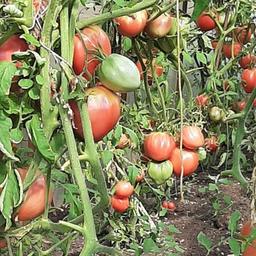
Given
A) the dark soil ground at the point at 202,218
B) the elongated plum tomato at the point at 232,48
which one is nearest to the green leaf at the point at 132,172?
the dark soil ground at the point at 202,218

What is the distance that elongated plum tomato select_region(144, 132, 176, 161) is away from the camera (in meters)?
1.58

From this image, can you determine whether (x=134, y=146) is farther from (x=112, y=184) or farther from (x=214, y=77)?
(x=214, y=77)

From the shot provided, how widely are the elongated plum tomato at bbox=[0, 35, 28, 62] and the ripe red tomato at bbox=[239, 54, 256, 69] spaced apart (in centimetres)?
133

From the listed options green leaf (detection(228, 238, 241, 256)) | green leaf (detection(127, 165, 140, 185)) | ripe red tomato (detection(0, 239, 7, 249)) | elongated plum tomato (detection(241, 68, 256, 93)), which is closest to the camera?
ripe red tomato (detection(0, 239, 7, 249))

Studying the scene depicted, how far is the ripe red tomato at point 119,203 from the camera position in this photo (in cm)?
171

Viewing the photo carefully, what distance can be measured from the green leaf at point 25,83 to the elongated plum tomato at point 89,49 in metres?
0.08

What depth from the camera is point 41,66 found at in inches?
29.9

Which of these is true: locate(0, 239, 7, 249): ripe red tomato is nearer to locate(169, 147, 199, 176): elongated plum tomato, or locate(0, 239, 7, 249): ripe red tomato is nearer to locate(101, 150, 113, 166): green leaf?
locate(101, 150, 113, 166): green leaf

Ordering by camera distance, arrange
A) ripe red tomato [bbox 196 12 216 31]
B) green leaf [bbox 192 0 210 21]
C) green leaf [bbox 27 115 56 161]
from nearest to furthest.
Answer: green leaf [bbox 192 0 210 21], green leaf [bbox 27 115 56 161], ripe red tomato [bbox 196 12 216 31]

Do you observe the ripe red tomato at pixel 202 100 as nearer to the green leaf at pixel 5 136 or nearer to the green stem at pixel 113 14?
the green stem at pixel 113 14

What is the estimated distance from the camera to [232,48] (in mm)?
2107

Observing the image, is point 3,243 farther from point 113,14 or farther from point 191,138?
point 191,138

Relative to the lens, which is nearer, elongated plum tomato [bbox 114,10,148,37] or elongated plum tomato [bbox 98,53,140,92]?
elongated plum tomato [bbox 98,53,140,92]

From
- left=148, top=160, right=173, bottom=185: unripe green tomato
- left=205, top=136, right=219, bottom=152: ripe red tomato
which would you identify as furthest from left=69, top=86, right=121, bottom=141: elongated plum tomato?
left=205, top=136, right=219, bottom=152: ripe red tomato
